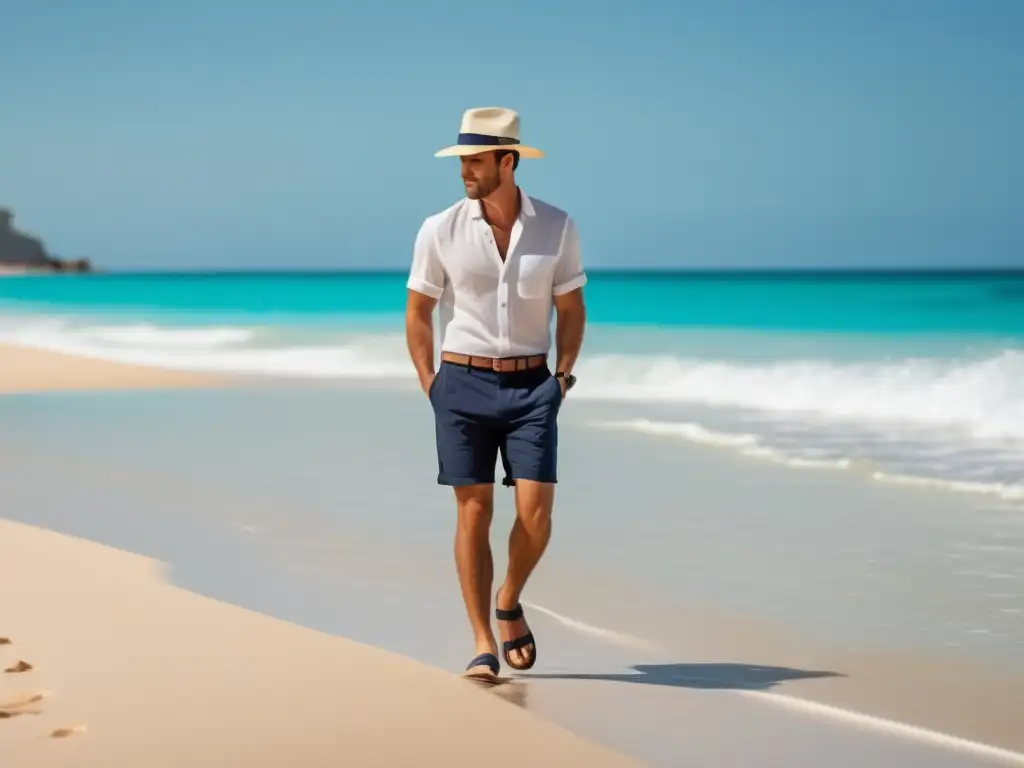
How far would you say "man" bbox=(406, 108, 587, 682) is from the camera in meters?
4.32

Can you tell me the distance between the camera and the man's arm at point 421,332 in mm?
4422

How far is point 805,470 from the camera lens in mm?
9430

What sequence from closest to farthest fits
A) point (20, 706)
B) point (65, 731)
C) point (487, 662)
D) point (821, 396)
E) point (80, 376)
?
1. point (65, 731)
2. point (20, 706)
3. point (487, 662)
4. point (821, 396)
5. point (80, 376)

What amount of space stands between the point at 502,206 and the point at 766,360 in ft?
60.7

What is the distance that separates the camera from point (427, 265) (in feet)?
14.3

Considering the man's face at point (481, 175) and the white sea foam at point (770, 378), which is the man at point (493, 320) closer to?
the man's face at point (481, 175)

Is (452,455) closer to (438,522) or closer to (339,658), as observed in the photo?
(339,658)

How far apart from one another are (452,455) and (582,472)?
4793 mm

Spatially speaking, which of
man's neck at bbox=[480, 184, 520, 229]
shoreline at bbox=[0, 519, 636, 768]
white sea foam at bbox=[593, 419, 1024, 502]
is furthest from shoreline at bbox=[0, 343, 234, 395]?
man's neck at bbox=[480, 184, 520, 229]

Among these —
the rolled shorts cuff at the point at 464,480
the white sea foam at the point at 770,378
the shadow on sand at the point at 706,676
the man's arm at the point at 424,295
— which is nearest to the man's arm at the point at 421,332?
the man's arm at the point at 424,295

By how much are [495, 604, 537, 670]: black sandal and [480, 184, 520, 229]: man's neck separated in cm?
119

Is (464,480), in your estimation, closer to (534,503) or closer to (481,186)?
(534,503)

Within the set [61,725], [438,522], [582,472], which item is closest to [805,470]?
[582,472]

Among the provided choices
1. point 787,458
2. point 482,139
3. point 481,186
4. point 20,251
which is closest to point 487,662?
point 481,186
